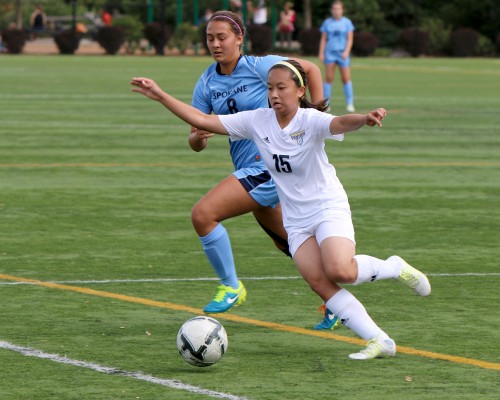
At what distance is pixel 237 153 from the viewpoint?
31.6 ft

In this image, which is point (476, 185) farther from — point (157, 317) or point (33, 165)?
point (157, 317)

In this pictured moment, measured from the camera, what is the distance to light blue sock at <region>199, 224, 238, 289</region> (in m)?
9.39

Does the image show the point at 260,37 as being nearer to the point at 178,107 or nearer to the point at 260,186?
the point at 260,186

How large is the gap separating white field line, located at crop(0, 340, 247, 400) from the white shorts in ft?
4.00

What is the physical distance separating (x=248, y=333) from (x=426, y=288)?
45.4 inches

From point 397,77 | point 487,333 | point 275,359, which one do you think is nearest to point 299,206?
point 275,359

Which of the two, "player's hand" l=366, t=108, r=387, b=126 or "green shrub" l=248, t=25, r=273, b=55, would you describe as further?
"green shrub" l=248, t=25, r=273, b=55

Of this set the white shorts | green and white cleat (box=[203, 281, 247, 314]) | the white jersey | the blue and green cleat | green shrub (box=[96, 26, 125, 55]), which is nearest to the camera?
the white shorts

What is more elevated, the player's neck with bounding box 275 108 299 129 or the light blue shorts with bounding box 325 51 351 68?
the player's neck with bounding box 275 108 299 129

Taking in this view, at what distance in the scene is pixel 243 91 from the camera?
9531 mm

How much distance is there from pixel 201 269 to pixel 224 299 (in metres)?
1.78

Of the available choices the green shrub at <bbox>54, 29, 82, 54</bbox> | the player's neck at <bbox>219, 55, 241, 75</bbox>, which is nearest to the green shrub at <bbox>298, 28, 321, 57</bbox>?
the green shrub at <bbox>54, 29, 82, 54</bbox>

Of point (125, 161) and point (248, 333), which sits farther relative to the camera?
point (125, 161)

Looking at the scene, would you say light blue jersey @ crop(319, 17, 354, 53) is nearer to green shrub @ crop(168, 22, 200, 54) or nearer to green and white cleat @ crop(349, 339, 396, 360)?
green and white cleat @ crop(349, 339, 396, 360)
